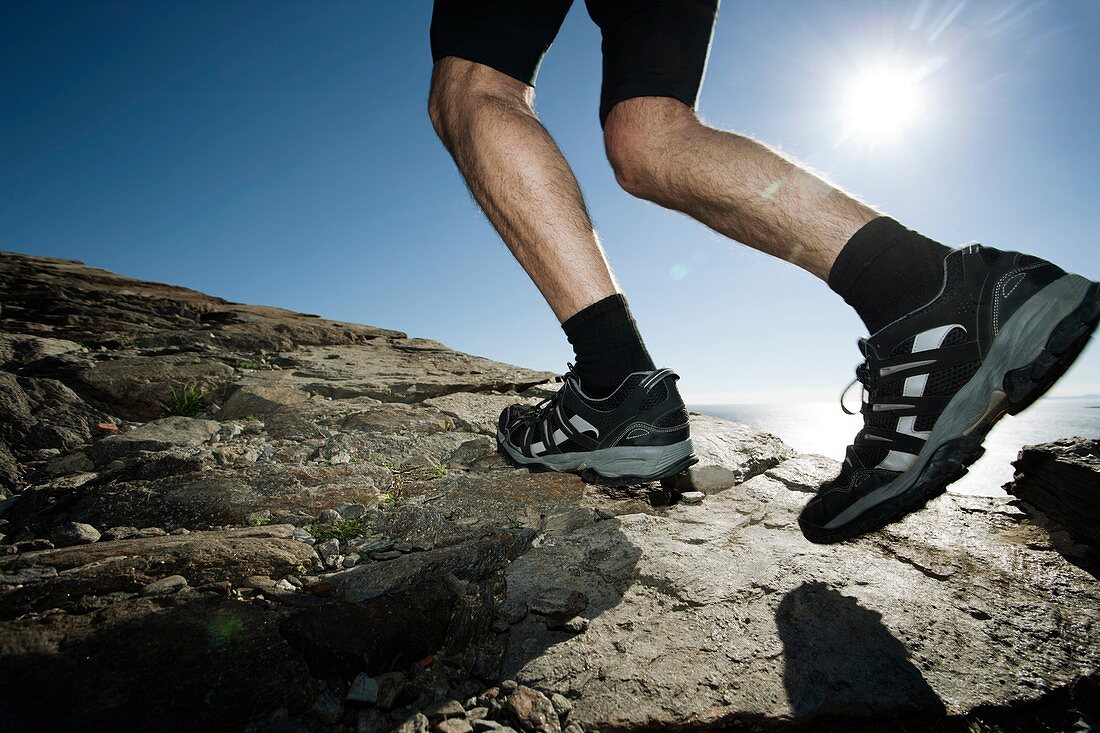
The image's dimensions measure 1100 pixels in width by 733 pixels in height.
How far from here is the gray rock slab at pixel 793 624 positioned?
2.18ft

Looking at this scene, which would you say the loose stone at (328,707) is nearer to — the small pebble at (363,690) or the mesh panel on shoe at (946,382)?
the small pebble at (363,690)

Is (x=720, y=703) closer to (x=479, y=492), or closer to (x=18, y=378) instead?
(x=479, y=492)

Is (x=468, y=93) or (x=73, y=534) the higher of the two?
(x=468, y=93)

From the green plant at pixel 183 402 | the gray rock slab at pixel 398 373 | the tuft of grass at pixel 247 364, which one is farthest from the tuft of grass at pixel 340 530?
the tuft of grass at pixel 247 364

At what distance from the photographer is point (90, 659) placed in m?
0.60

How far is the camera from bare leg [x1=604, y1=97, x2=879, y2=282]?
3.61ft

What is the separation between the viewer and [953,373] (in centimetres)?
98

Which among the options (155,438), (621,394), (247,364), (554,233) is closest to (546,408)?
(621,394)

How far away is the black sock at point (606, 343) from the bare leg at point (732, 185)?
0.36 meters

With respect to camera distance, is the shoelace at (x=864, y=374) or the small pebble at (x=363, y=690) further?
the shoelace at (x=864, y=374)

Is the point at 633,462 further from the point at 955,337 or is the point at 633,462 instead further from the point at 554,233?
the point at 955,337

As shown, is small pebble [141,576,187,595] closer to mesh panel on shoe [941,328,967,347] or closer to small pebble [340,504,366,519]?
small pebble [340,504,366,519]

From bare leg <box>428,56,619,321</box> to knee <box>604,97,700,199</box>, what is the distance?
25 centimetres

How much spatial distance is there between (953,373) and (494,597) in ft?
3.48
